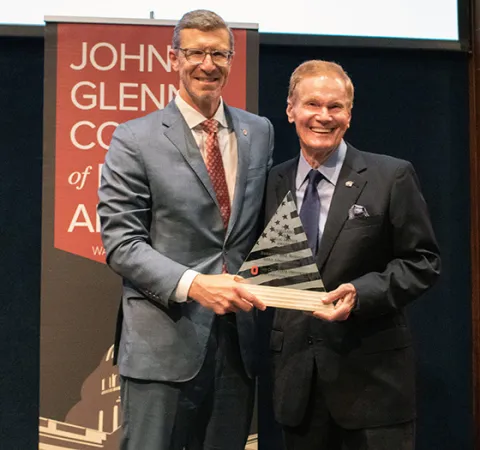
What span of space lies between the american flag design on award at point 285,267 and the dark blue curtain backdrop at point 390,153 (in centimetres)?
170

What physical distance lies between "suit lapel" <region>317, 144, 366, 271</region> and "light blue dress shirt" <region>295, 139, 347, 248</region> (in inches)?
1.0

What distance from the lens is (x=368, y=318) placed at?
6.16 ft

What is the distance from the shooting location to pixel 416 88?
3539mm

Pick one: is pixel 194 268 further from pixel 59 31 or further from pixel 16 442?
pixel 16 442

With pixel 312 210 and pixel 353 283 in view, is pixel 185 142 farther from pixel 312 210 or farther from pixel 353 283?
pixel 353 283

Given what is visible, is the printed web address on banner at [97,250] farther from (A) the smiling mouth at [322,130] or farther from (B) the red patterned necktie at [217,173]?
(A) the smiling mouth at [322,130]

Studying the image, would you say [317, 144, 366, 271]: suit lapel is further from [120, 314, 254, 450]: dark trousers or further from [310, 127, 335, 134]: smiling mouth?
[120, 314, 254, 450]: dark trousers

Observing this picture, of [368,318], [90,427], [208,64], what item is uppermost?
[208,64]

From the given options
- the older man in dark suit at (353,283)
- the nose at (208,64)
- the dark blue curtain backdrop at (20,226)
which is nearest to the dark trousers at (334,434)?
the older man in dark suit at (353,283)

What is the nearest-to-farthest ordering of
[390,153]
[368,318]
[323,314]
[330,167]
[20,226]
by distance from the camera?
[323,314] < [368,318] < [330,167] < [20,226] < [390,153]

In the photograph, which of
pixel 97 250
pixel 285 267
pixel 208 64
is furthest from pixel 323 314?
pixel 97 250

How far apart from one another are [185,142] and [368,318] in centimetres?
73

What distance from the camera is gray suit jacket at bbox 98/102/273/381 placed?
6.27ft

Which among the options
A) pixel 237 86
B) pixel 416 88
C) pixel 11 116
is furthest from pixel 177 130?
pixel 416 88
